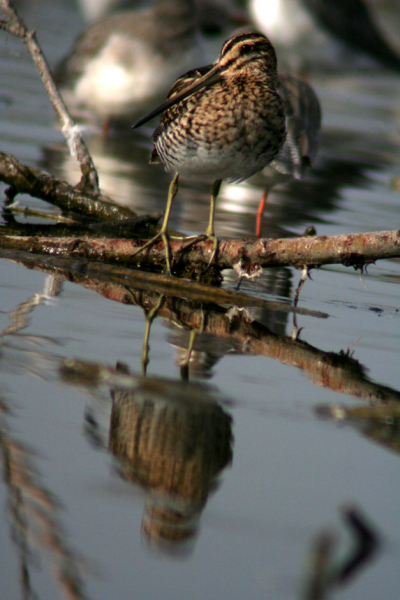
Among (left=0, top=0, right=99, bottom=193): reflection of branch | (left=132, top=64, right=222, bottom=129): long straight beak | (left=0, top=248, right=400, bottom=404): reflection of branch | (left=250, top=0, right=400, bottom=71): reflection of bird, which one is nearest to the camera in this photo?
(left=0, top=248, right=400, bottom=404): reflection of branch

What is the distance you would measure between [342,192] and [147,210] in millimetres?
2321

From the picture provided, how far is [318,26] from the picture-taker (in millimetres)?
12781

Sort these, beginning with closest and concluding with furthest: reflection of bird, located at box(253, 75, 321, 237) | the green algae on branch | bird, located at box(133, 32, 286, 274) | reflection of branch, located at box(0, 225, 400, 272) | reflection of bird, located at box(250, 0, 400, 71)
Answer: reflection of branch, located at box(0, 225, 400, 272) → bird, located at box(133, 32, 286, 274) → the green algae on branch → reflection of bird, located at box(253, 75, 321, 237) → reflection of bird, located at box(250, 0, 400, 71)

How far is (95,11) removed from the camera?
15.2m

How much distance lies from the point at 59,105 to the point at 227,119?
1831 mm

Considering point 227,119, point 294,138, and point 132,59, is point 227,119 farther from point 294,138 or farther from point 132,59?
point 132,59

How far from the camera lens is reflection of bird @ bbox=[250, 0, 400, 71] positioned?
1270cm

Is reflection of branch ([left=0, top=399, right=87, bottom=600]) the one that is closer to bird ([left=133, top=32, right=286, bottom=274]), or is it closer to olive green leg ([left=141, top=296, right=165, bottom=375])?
olive green leg ([left=141, top=296, right=165, bottom=375])

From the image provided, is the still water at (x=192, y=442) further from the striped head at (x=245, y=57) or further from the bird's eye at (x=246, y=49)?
the bird's eye at (x=246, y=49)

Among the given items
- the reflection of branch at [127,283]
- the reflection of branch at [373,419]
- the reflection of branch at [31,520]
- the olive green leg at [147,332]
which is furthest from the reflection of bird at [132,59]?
the reflection of branch at [31,520]

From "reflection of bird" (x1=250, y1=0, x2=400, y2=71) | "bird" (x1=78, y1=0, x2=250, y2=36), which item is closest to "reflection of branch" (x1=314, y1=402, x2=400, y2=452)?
"reflection of bird" (x1=250, y1=0, x2=400, y2=71)

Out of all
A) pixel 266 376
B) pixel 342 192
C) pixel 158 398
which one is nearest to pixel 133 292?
pixel 266 376

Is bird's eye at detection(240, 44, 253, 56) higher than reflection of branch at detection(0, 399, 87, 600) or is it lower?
higher

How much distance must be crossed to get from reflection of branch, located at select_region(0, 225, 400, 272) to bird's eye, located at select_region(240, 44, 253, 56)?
104 cm
